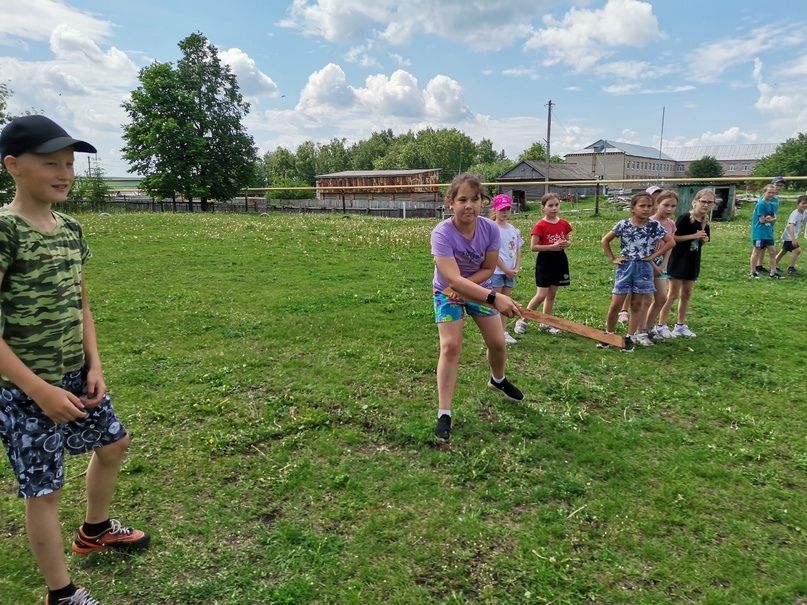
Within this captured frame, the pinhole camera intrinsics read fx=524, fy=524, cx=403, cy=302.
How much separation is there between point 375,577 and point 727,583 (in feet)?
6.11

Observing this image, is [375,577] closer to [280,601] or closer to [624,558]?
[280,601]


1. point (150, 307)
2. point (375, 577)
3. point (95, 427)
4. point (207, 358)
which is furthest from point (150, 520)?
point (150, 307)

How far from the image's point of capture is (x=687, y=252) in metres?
6.98

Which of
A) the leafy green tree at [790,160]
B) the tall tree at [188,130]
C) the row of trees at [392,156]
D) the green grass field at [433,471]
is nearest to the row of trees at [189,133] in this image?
the tall tree at [188,130]

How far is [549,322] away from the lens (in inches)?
195

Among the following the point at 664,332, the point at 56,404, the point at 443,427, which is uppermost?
the point at 56,404

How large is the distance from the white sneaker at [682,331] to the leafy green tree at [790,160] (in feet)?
303

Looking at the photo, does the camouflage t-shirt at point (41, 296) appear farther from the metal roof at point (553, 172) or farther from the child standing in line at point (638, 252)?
the metal roof at point (553, 172)

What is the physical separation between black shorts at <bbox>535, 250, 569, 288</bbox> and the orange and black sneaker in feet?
18.5

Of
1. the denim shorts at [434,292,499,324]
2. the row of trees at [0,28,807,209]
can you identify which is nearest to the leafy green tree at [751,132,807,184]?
the row of trees at [0,28,807,209]

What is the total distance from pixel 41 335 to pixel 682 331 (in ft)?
23.6

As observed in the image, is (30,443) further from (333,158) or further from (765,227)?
(333,158)

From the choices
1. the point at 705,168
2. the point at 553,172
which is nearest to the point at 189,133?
the point at 553,172

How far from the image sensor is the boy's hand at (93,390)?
8.54 ft
